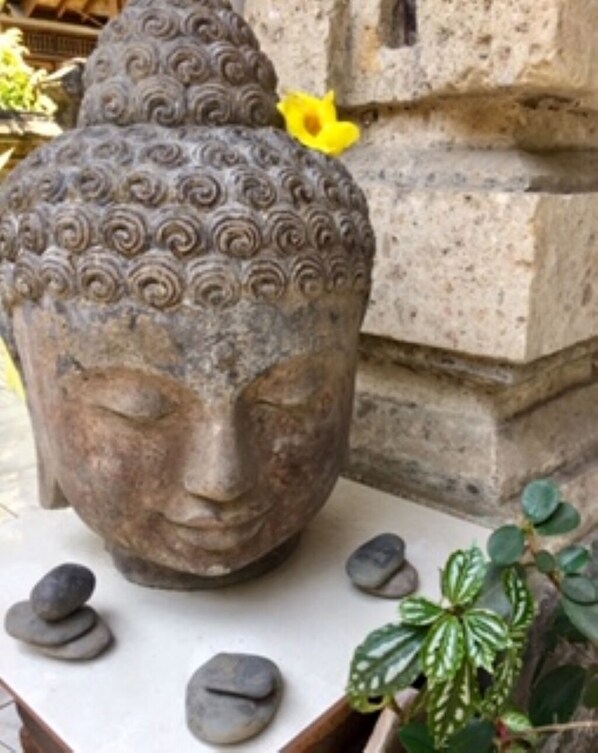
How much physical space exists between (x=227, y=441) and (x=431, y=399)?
0.50 metres

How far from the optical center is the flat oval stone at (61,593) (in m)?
0.77

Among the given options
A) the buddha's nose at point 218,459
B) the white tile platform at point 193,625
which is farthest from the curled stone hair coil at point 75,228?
the white tile platform at point 193,625

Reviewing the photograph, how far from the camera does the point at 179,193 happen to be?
28.1 inches

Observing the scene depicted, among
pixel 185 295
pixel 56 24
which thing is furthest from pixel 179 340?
pixel 56 24

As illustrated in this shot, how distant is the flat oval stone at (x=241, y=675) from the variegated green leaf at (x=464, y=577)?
19cm

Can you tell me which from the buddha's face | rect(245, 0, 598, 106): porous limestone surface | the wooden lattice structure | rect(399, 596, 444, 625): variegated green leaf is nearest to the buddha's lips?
the buddha's face

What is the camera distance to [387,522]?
1.06 meters

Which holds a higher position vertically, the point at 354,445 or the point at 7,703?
the point at 354,445

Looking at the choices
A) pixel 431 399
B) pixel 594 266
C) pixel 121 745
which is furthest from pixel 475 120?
pixel 121 745

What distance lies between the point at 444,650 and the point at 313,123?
66 centimetres

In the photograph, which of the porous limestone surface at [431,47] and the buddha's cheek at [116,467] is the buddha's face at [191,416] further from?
the porous limestone surface at [431,47]

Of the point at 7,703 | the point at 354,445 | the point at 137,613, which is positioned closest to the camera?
the point at 137,613

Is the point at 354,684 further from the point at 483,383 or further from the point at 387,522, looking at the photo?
the point at 483,383

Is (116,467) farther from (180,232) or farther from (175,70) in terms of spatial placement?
(175,70)
